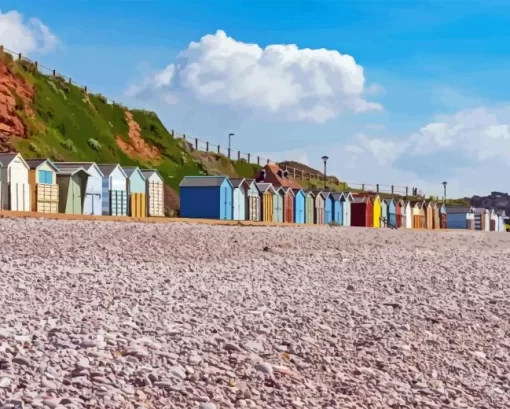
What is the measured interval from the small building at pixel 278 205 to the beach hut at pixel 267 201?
0.38 metres

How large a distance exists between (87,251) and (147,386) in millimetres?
9595

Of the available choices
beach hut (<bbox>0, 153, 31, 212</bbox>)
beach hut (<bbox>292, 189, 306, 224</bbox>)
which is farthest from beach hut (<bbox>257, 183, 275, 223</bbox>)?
beach hut (<bbox>0, 153, 31, 212</bbox>)

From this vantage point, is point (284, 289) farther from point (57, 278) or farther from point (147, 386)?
point (147, 386)

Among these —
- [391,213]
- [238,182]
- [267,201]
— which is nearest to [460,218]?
[391,213]

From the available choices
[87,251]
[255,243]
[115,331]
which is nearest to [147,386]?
[115,331]

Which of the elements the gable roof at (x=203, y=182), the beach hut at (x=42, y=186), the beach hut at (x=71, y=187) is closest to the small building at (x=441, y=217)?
the gable roof at (x=203, y=182)

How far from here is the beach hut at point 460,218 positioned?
83125 millimetres

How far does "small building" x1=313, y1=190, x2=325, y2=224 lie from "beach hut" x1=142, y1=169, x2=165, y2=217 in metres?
16.0

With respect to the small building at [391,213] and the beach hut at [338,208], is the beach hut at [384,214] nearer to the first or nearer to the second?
the small building at [391,213]

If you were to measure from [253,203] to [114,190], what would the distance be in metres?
11.7

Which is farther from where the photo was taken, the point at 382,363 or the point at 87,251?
the point at 87,251

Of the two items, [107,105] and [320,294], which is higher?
[107,105]

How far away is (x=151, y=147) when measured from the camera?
2482 inches

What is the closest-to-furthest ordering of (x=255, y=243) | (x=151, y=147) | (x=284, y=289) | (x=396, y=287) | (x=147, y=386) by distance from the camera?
(x=147, y=386), (x=284, y=289), (x=396, y=287), (x=255, y=243), (x=151, y=147)
